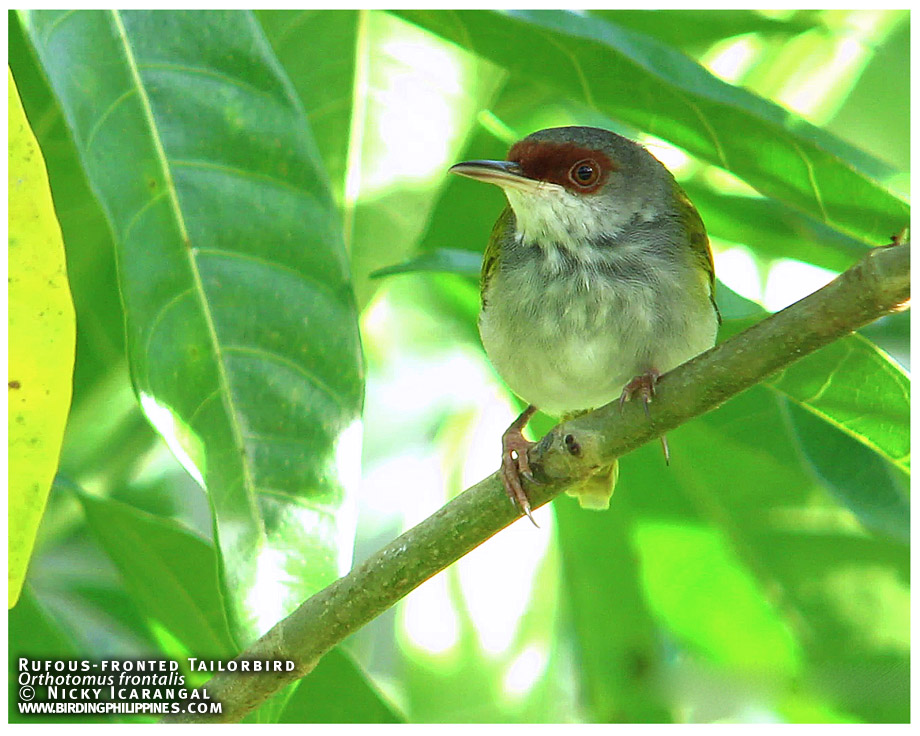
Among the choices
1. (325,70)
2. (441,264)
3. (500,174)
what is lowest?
(441,264)

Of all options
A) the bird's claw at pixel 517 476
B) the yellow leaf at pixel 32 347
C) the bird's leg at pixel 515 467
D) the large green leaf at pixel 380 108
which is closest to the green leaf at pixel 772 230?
the large green leaf at pixel 380 108

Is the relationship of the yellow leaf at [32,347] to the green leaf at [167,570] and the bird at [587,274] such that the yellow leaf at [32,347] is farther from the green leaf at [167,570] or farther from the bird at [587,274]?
the bird at [587,274]

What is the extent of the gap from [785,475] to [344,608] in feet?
5.73

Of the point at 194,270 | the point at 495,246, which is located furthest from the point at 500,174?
the point at 194,270

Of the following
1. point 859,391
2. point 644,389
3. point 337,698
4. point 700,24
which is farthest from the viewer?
point 700,24

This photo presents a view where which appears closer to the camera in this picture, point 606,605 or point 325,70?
point 325,70

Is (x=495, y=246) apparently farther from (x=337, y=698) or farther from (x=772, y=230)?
(x=337, y=698)

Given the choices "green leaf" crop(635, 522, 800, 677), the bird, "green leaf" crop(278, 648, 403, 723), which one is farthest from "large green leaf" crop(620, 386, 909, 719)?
"green leaf" crop(278, 648, 403, 723)

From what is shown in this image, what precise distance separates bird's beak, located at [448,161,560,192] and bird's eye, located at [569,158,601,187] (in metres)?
0.07

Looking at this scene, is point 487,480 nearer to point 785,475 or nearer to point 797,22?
point 785,475

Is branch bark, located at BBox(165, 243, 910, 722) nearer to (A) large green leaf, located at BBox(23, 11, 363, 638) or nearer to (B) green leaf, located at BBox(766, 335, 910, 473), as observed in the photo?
(A) large green leaf, located at BBox(23, 11, 363, 638)

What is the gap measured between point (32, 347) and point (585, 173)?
1664mm

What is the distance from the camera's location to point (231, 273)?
2303mm

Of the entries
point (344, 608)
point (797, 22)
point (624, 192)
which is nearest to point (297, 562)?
point (344, 608)
